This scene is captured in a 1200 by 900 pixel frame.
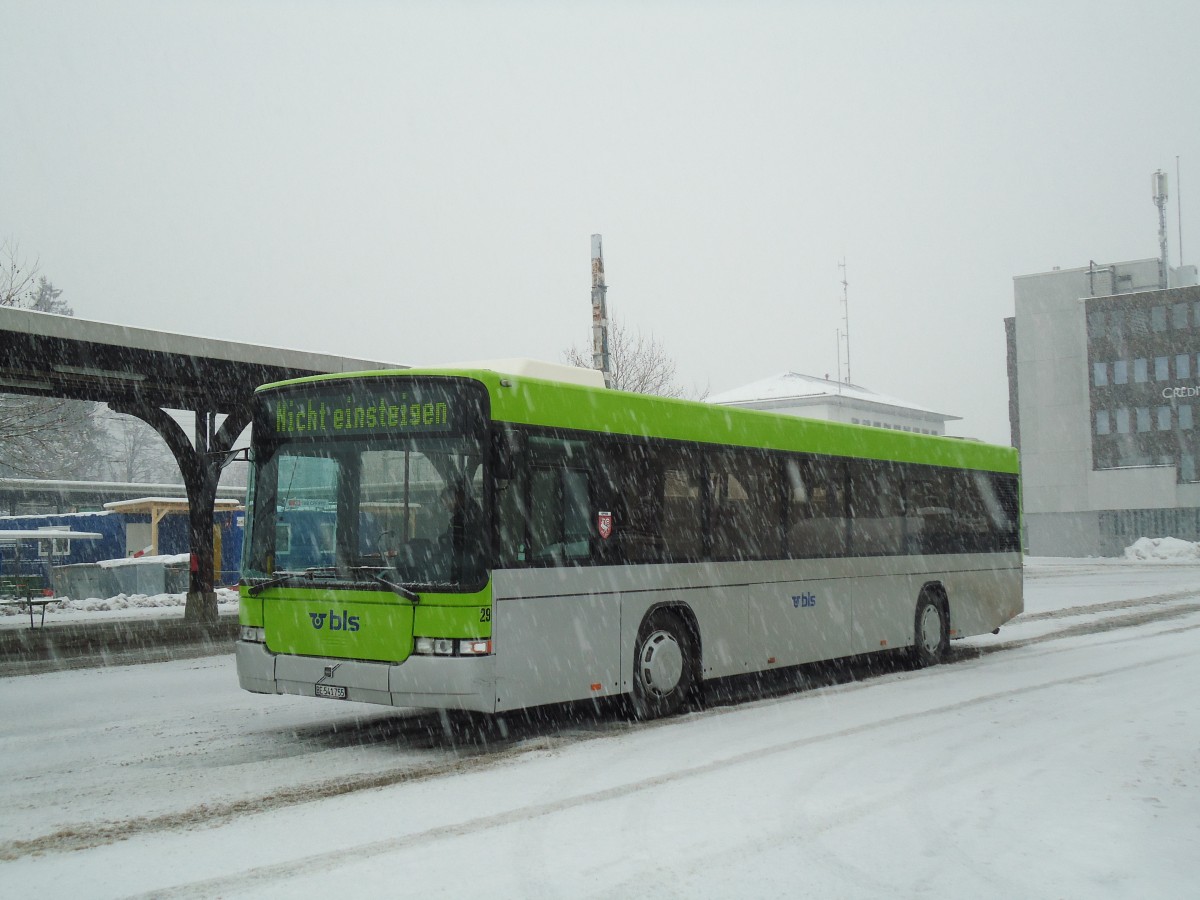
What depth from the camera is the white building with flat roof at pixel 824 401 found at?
86.7 m

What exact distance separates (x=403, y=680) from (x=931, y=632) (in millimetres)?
8510

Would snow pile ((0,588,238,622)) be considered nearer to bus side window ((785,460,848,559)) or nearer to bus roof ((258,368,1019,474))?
bus roof ((258,368,1019,474))

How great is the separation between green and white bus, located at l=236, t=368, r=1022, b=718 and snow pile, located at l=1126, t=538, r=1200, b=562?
175ft

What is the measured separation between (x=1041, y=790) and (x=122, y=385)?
1666 cm

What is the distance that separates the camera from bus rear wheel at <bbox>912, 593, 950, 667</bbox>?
14859mm

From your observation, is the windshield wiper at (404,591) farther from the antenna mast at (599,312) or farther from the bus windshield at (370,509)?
the antenna mast at (599,312)

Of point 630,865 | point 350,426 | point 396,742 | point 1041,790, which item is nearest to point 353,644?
point 396,742

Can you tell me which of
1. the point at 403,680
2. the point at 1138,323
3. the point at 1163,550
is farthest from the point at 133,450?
the point at 403,680

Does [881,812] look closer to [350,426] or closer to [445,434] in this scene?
[445,434]

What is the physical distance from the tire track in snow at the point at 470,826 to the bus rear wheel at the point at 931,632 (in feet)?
13.8

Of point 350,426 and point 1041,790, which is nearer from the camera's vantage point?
point 1041,790

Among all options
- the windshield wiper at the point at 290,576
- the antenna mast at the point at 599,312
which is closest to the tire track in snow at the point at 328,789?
the windshield wiper at the point at 290,576

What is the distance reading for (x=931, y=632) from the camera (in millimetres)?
15117

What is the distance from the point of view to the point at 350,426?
376 inches
